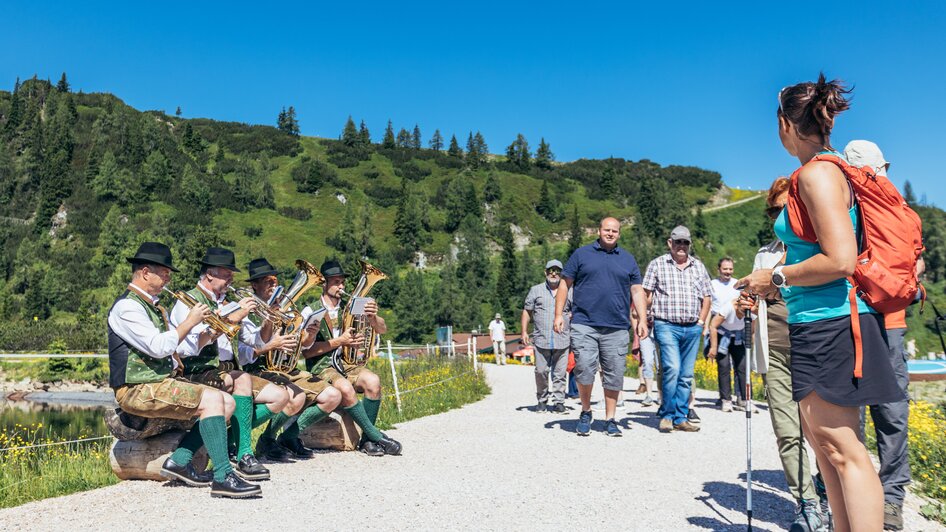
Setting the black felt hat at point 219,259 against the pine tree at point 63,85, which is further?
the pine tree at point 63,85

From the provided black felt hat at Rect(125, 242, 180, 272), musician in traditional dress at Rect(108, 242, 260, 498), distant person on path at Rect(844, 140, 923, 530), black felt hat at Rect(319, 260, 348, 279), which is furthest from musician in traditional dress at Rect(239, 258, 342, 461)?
distant person on path at Rect(844, 140, 923, 530)

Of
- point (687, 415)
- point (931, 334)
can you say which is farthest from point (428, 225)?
point (687, 415)

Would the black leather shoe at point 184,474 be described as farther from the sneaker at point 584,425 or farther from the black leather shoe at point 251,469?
the sneaker at point 584,425

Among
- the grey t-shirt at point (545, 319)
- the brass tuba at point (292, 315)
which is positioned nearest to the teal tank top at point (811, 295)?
the brass tuba at point (292, 315)

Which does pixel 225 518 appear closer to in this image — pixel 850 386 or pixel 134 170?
pixel 850 386

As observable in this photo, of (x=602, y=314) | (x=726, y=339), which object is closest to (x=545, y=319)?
(x=726, y=339)

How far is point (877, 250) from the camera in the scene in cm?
288

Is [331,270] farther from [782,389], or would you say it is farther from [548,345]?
[782,389]

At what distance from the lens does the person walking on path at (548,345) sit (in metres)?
10.6

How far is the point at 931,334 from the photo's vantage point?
68.9m

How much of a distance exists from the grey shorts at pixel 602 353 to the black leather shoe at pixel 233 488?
3.86m

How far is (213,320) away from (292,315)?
101 cm

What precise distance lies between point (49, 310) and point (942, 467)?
7010 cm

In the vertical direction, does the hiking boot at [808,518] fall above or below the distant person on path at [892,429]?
below
